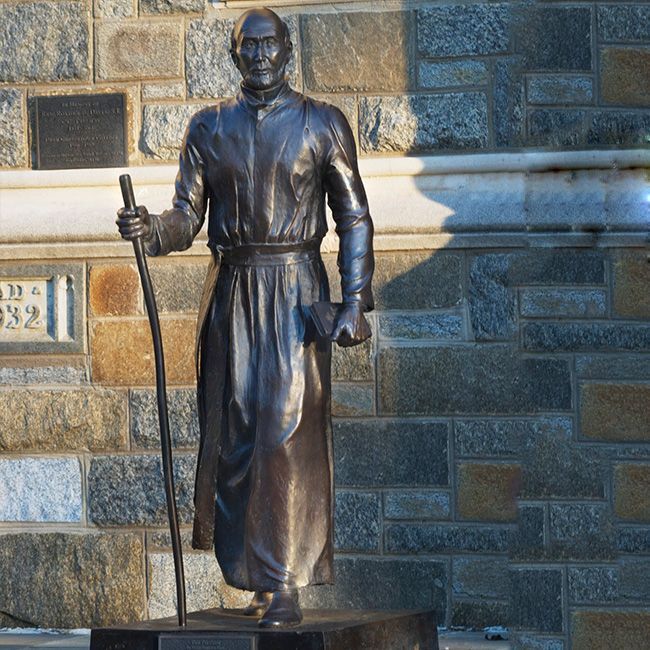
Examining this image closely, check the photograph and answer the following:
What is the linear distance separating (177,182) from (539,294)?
2212mm

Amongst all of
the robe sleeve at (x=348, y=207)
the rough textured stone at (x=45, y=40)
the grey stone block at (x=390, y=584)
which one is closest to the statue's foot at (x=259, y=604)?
the robe sleeve at (x=348, y=207)

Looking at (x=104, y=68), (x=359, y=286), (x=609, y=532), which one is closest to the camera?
(x=359, y=286)

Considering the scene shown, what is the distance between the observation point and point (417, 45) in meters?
8.43

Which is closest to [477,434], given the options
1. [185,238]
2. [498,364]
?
[498,364]

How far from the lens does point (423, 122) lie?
8.41 metres

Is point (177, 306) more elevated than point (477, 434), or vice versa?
point (177, 306)

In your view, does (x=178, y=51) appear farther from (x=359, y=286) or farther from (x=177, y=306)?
(x=359, y=286)

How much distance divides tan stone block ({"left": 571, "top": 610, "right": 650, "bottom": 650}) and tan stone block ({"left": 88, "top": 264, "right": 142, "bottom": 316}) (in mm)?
2468

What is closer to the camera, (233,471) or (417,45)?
(233,471)

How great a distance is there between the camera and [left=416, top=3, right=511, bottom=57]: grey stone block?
8375 mm

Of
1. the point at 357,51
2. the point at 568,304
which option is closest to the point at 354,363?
the point at 568,304

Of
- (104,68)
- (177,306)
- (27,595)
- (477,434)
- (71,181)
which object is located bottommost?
(27,595)

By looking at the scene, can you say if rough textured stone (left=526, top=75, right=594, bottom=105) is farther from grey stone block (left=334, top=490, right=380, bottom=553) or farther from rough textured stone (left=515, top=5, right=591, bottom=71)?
grey stone block (left=334, top=490, right=380, bottom=553)

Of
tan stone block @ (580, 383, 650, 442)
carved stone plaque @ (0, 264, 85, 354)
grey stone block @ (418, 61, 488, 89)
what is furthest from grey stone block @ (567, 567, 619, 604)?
carved stone plaque @ (0, 264, 85, 354)
